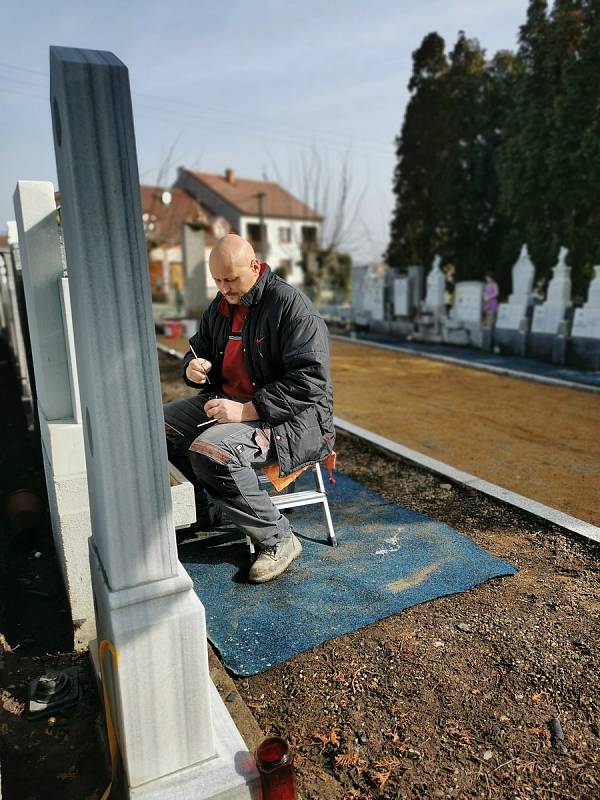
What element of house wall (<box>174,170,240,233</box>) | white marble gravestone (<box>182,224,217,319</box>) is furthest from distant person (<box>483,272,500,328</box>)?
house wall (<box>174,170,240,233</box>)

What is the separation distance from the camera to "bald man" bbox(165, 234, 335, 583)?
9.37 ft

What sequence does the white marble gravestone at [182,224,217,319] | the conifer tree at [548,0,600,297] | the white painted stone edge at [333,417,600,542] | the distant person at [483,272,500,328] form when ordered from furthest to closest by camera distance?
the white marble gravestone at [182,224,217,319], the conifer tree at [548,0,600,297], the distant person at [483,272,500,328], the white painted stone edge at [333,417,600,542]

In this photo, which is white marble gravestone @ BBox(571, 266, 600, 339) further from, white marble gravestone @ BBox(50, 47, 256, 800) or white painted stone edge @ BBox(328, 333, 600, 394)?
white marble gravestone @ BBox(50, 47, 256, 800)

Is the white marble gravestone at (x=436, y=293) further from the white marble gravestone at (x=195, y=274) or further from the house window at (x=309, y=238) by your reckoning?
the house window at (x=309, y=238)

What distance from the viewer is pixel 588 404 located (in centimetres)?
738

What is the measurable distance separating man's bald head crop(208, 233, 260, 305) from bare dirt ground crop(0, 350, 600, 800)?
1.80 meters

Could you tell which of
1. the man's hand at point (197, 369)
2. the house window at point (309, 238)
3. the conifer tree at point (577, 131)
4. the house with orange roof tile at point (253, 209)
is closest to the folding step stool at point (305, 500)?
the man's hand at point (197, 369)

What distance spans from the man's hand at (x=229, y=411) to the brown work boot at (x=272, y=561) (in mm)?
698

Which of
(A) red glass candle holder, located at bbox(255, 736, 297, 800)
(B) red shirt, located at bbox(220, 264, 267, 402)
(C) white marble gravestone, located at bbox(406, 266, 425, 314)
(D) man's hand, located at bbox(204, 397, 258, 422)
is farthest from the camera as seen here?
(C) white marble gravestone, located at bbox(406, 266, 425, 314)

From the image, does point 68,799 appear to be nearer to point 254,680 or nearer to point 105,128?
point 254,680

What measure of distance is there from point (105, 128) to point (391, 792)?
6.93 feet

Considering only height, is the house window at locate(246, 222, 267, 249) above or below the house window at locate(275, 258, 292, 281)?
above

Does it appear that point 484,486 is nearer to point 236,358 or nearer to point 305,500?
point 305,500

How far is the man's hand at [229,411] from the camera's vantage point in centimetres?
294
